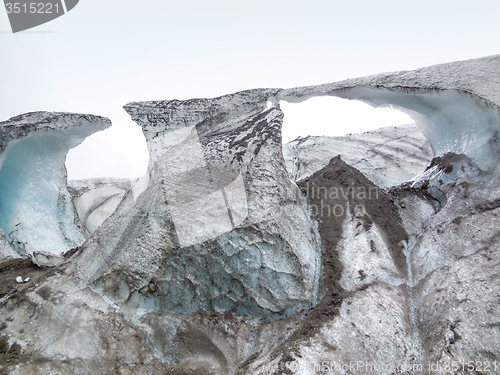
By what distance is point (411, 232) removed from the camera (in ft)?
22.4

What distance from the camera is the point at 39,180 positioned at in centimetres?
976

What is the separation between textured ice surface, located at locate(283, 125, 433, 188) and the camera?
1469cm

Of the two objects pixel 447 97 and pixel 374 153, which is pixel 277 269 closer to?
pixel 447 97

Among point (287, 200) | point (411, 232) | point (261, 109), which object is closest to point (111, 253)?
point (287, 200)

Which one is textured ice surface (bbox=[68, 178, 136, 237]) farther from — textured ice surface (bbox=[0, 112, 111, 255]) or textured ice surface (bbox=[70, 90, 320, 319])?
textured ice surface (bbox=[70, 90, 320, 319])

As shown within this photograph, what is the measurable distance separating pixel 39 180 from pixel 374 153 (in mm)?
12452

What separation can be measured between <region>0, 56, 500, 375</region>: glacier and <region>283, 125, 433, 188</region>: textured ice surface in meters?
6.86

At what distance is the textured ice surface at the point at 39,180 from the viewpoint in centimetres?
894

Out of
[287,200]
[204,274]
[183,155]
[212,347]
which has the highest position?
[183,155]

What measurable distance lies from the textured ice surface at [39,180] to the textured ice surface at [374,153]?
26.1 feet

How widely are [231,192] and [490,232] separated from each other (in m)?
4.03

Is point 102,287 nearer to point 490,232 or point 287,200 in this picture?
point 287,200
